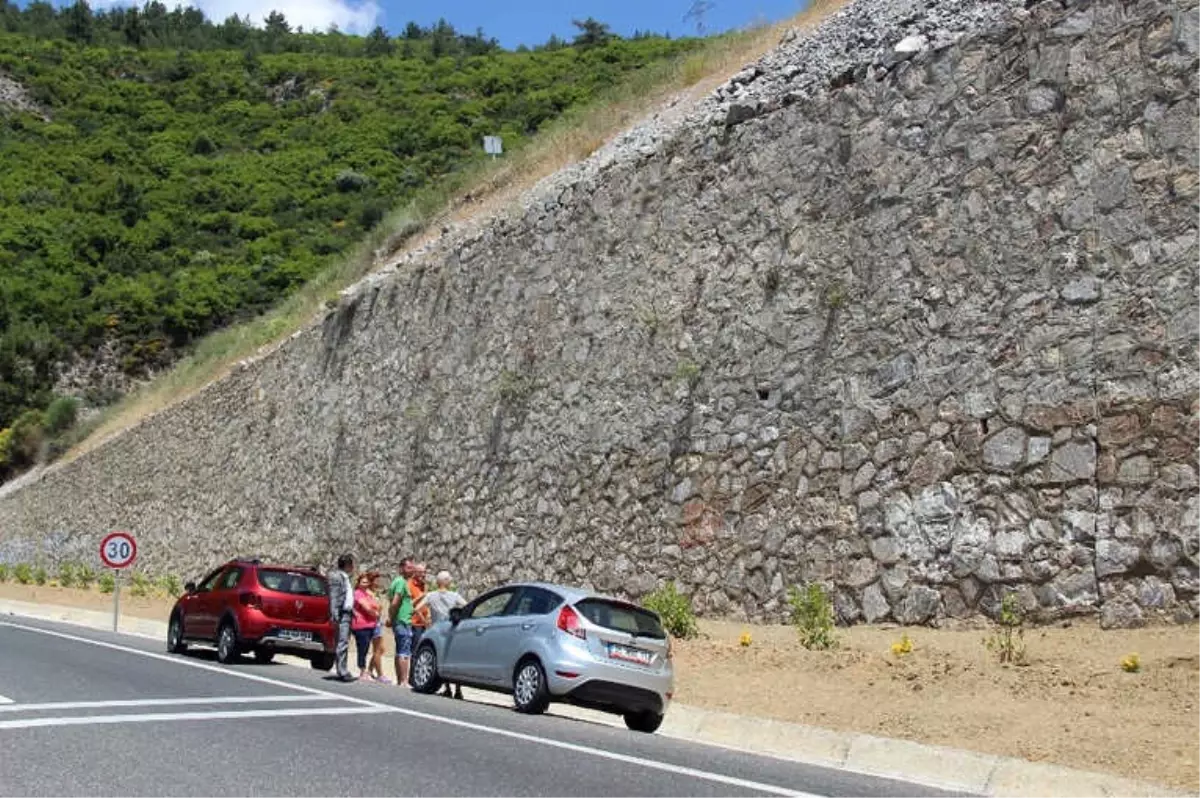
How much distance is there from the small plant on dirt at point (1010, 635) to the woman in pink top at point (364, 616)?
7.73 m

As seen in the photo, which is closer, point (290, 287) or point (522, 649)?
point (522, 649)

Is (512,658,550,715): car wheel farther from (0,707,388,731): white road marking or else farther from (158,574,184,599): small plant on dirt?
(158,574,184,599): small plant on dirt

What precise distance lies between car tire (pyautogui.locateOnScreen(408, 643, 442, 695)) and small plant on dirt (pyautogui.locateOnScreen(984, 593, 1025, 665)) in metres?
Result: 6.32

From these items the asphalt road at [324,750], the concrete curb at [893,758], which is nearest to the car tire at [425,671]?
the asphalt road at [324,750]

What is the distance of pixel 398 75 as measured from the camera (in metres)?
79.1

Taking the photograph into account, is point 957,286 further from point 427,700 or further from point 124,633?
point 124,633

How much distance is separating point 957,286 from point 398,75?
229 ft

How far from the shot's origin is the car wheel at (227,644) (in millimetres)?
17763

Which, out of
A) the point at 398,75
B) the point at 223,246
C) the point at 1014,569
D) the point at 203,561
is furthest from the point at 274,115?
the point at 1014,569

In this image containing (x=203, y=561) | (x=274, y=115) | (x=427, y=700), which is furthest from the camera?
(x=274, y=115)

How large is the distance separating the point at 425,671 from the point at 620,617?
3.21 meters

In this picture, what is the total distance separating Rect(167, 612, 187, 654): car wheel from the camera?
63.0 feet

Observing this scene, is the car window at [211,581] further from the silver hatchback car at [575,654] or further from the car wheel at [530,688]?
the car wheel at [530,688]

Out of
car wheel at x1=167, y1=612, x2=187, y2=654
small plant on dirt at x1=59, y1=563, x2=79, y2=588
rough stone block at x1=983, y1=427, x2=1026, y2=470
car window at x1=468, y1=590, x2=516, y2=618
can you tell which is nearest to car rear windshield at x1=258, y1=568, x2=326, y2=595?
car wheel at x1=167, y1=612, x2=187, y2=654
